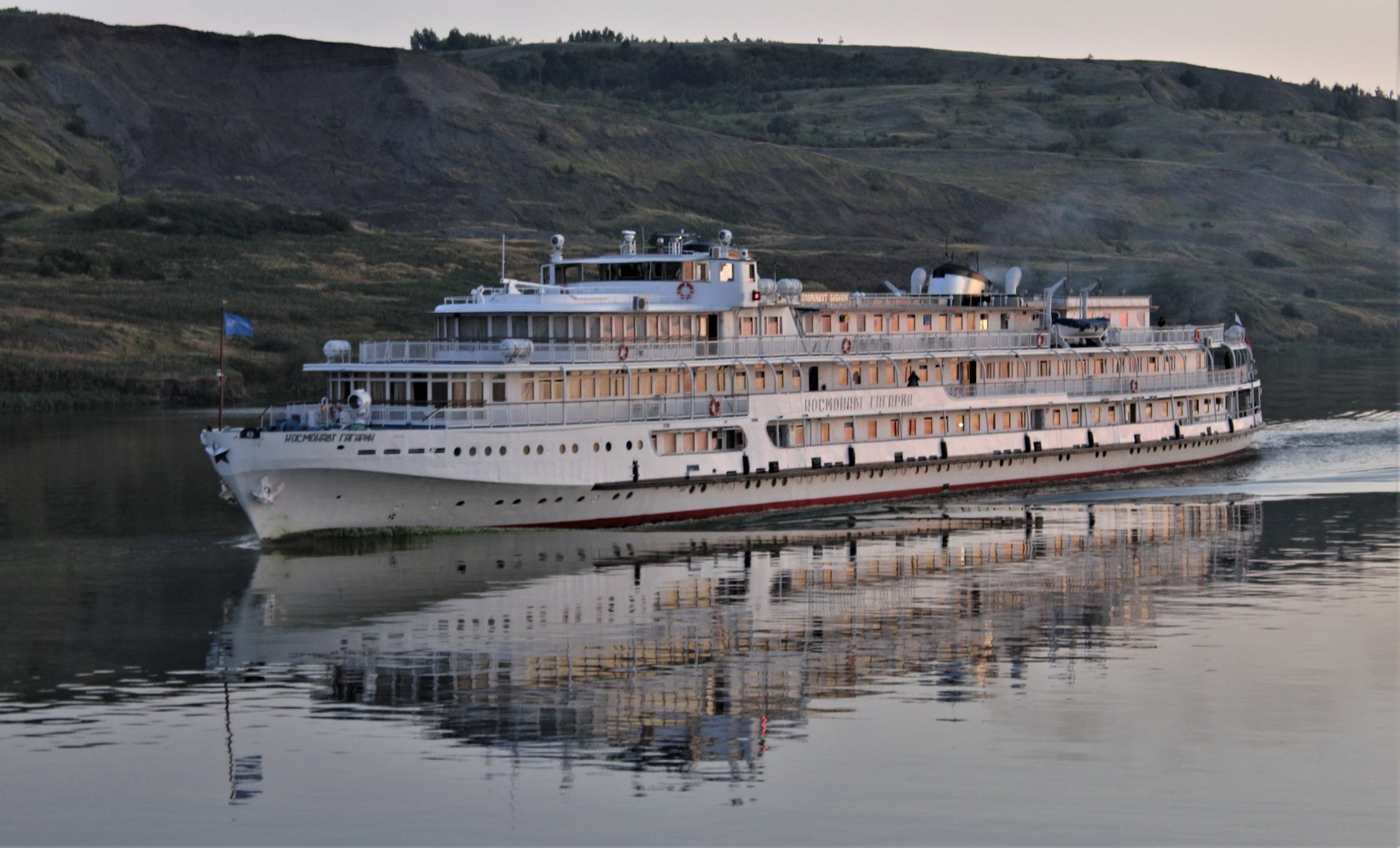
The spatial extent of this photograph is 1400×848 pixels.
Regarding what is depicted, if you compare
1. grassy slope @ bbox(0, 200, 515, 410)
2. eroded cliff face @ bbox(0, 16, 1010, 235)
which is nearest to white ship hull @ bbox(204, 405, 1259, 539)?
grassy slope @ bbox(0, 200, 515, 410)

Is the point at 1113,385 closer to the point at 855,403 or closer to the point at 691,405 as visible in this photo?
the point at 855,403

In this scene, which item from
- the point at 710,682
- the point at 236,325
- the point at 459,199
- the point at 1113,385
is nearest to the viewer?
the point at 710,682

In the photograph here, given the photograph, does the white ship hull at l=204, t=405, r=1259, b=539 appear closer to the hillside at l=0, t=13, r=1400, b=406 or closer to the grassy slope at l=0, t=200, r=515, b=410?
the grassy slope at l=0, t=200, r=515, b=410

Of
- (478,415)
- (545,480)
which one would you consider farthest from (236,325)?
(545,480)

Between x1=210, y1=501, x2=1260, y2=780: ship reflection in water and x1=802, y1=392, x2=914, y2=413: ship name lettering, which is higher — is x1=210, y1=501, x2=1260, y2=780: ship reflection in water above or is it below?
below

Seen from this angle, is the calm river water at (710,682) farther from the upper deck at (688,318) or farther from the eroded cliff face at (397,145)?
the eroded cliff face at (397,145)

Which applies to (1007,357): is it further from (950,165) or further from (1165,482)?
(950,165)

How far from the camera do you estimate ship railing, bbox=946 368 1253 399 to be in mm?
56094

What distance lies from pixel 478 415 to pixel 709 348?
25.1 feet

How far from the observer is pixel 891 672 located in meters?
31.0

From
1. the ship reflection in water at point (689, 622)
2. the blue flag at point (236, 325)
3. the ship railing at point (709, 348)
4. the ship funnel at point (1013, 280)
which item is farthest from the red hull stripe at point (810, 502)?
the blue flag at point (236, 325)

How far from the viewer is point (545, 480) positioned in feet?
146

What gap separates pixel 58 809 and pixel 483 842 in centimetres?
518

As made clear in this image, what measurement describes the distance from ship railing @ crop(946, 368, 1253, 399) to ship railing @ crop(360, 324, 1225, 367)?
110cm
